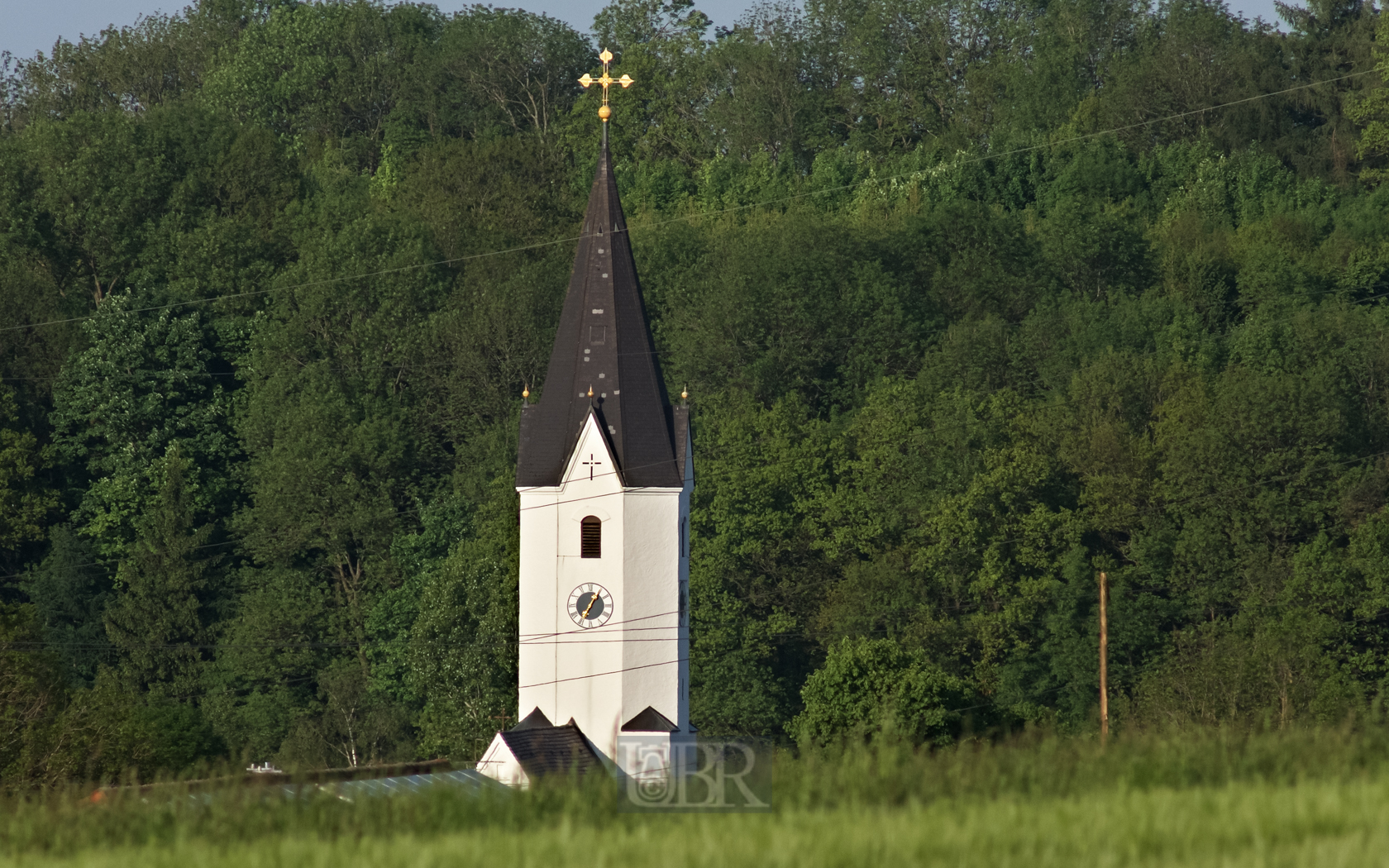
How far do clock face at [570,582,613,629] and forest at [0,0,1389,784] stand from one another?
236 inches

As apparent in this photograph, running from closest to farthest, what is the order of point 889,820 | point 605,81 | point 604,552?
1. point 889,820
2. point 604,552
3. point 605,81

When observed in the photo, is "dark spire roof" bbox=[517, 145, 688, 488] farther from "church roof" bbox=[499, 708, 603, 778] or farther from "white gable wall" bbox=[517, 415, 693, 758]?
"church roof" bbox=[499, 708, 603, 778]

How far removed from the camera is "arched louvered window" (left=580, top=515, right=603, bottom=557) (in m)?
46.8

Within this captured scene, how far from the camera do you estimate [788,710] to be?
6700cm

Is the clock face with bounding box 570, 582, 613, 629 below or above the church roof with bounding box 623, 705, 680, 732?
above

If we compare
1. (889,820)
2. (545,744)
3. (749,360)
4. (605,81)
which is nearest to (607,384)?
(605,81)

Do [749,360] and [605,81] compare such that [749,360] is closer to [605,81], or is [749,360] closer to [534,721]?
[605,81]

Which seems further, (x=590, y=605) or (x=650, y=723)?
(x=590, y=605)

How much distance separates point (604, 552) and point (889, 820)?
32344 mm

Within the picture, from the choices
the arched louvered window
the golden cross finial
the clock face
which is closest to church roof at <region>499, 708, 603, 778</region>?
the clock face

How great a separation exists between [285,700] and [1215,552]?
25.4 metres

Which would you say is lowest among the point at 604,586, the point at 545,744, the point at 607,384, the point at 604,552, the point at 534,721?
the point at 545,744

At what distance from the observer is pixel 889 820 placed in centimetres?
1449

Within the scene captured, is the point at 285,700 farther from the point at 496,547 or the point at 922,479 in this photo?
the point at 922,479
